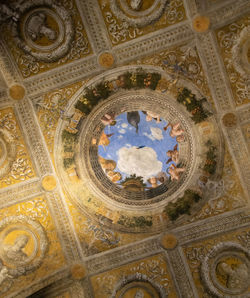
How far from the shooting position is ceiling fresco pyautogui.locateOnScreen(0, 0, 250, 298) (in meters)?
10.1

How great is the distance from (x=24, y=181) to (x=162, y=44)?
6.43 metres

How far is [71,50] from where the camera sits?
10398 mm

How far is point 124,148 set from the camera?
11859 millimetres

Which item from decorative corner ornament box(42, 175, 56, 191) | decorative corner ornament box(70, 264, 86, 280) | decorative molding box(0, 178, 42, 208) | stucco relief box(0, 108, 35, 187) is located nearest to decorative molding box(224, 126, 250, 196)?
decorative corner ornament box(42, 175, 56, 191)

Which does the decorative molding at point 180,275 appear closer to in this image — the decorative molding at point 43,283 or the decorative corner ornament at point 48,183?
the decorative molding at point 43,283

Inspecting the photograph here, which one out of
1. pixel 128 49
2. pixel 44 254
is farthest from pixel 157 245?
pixel 128 49

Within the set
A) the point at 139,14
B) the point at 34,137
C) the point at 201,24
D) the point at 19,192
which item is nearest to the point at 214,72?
the point at 201,24

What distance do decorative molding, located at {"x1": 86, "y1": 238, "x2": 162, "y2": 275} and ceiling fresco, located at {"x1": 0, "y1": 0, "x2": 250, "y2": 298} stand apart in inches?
1.4

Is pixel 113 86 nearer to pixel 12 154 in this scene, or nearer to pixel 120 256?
pixel 12 154

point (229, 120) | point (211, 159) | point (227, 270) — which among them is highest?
point (229, 120)

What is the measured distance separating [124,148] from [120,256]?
3.82 m

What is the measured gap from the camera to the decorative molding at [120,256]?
11.6 m

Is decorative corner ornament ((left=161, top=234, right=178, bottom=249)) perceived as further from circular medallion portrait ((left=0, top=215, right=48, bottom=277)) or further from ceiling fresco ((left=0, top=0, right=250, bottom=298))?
circular medallion portrait ((left=0, top=215, right=48, bottom=277))

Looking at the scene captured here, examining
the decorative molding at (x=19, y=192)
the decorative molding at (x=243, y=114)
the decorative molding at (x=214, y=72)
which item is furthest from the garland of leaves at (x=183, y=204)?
the decorative molding at (x=19, y=192)
